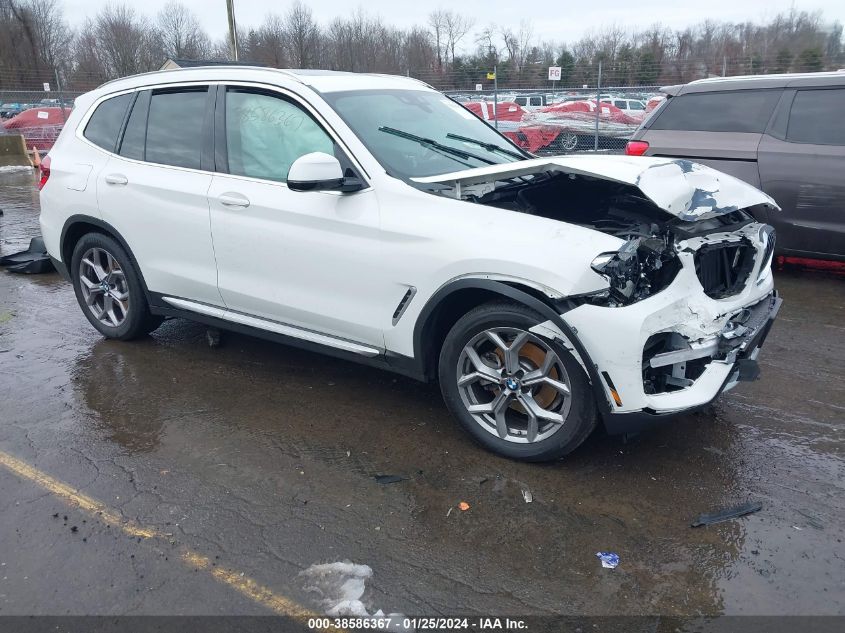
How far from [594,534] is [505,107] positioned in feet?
51.8

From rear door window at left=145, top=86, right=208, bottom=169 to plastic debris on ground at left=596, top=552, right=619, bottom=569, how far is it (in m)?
3.35

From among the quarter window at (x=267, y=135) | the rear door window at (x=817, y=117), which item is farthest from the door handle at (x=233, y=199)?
the rear door window at (x=817, y=117)

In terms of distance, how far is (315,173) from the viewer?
3.69 meters

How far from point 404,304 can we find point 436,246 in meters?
0.38

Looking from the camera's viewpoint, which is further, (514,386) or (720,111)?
(720,111)

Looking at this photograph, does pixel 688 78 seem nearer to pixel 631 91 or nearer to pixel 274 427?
pixel 631 91

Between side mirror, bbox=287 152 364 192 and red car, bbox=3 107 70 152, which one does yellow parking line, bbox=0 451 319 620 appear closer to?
side mirror, bbox=287 152 364 192

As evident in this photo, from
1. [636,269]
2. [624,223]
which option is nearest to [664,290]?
[636,269]

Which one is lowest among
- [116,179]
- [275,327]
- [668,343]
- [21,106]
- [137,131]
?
[275,327]

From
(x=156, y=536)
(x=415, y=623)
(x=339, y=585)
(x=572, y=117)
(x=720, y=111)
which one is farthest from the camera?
(x=572, y=117)

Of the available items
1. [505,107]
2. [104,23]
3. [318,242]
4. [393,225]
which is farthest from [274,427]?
[104,23]

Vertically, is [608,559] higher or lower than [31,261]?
lower

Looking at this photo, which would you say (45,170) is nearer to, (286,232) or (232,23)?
(286,232)

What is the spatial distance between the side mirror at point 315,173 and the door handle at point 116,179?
1768mm
